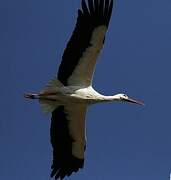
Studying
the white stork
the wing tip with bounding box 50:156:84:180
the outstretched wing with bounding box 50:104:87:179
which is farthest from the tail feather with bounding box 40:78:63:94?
the wing tip with bounding box 50:156:84:180

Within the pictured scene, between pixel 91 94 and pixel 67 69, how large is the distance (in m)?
0.85

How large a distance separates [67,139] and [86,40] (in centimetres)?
278

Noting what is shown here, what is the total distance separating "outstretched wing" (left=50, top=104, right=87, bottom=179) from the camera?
719 inches

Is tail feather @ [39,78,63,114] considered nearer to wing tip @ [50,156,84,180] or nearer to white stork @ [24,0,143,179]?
white stork @ [24,0,143,179]

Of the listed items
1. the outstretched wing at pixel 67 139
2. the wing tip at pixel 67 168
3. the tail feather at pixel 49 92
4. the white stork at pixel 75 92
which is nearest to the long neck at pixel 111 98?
the white stork at pixel 75 92

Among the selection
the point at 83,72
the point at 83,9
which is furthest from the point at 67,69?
the point at 83,9

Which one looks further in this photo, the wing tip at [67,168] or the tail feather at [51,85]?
the wing tip at [67,168]

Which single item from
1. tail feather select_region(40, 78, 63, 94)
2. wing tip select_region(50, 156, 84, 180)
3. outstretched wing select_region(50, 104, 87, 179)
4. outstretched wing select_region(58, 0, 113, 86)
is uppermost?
outstretched wing select_region(58, 0, 113, 86)

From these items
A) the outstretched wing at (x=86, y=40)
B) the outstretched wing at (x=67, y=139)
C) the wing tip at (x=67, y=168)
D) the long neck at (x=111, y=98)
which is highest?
the outstretched wing at (x=86, y=40)

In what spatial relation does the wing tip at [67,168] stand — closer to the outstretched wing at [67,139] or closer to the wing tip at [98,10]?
the outstretched wing at [67,139]

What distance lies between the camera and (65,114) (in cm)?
1842

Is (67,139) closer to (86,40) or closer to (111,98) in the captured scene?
(111,98)

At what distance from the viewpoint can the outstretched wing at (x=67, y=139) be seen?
59.9 feet

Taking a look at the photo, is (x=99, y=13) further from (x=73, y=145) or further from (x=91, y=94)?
(x=73, y=145)
